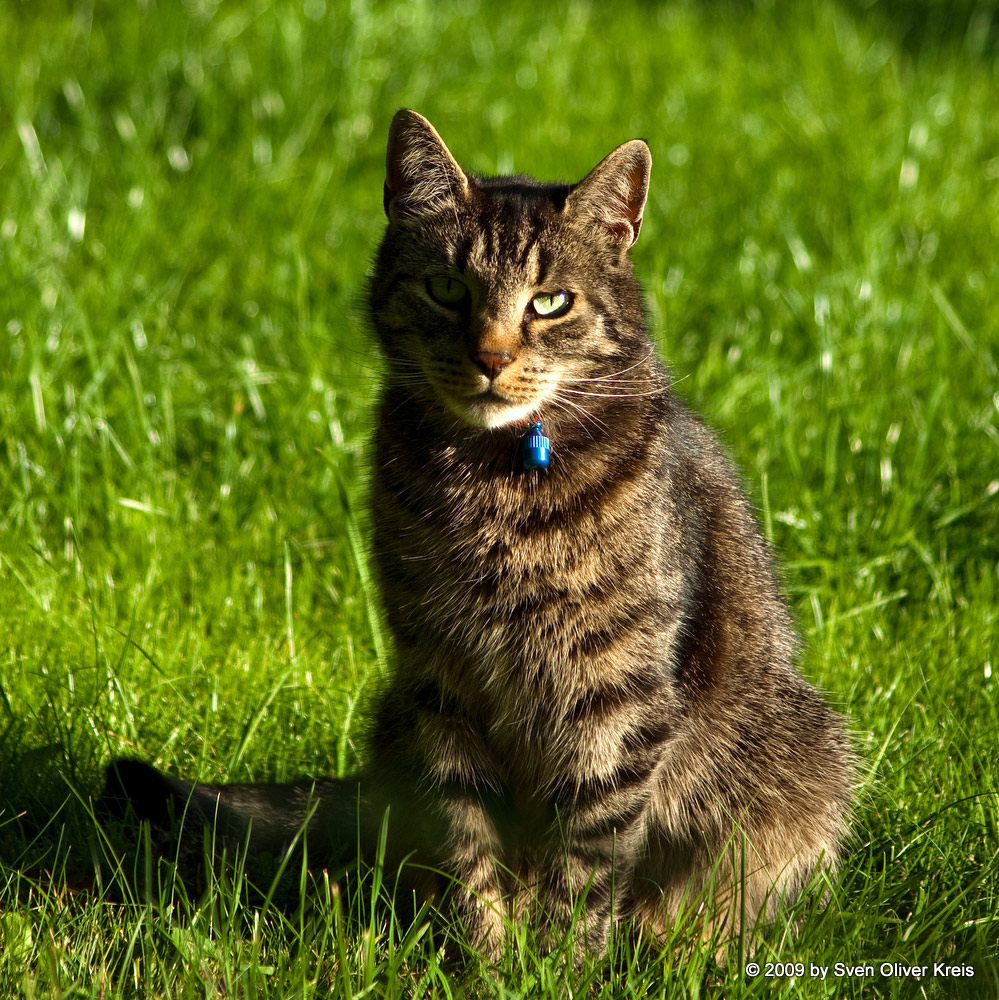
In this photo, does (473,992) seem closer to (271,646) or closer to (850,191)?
(271,646)

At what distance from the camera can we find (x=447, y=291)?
234 centimetres

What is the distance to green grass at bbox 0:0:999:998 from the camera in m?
2.28

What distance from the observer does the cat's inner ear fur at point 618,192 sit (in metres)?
2.37

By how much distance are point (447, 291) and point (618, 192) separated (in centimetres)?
39

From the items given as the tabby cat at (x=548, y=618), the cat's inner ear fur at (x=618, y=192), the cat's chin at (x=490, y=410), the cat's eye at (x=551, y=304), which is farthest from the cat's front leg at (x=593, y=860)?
the cat's inner ear fur at (x=618, y=192)

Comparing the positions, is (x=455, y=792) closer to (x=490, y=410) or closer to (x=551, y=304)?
(x=490, y=410)

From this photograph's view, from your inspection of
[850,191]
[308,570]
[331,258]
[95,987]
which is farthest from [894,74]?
[95,987]

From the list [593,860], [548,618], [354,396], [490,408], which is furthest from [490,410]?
[354,396]

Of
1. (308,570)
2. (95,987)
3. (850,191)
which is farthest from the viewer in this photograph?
(850,191)

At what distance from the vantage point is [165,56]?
5.10 m

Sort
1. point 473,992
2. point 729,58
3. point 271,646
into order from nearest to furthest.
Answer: point 473,992, point 271,646, point 729,58

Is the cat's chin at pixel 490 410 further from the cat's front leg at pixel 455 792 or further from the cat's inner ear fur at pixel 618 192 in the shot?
the cat's front leg at pixel 455 792

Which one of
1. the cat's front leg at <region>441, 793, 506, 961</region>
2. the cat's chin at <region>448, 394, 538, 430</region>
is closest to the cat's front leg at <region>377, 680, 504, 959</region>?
the cat's front leg at <region>441, 793, 506, 961</region>

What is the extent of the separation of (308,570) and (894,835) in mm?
1570
